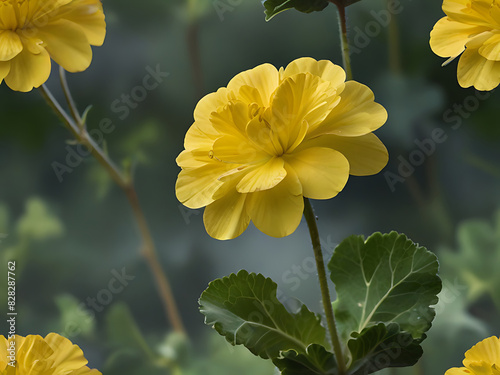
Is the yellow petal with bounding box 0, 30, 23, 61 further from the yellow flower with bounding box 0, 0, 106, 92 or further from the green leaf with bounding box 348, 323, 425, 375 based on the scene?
the green leaf with bounding box 348, 323, 425, 375

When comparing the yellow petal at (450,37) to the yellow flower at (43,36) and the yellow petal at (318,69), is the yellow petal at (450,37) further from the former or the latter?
the yellow flower at (43,36)

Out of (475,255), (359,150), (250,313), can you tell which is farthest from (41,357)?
(475,255)

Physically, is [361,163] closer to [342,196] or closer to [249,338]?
[249,338]

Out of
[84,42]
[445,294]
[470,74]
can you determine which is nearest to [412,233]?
[445,294]

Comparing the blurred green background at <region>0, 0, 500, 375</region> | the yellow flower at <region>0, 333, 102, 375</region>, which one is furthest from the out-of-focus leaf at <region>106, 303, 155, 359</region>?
the yellow flower at <region>0, 333, 102, 375</region>

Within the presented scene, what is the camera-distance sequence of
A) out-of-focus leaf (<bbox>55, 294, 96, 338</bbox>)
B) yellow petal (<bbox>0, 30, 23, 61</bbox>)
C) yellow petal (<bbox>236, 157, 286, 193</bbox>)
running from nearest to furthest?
yellow petal (<bbox>236, 157, 286, 193</bbox>) < yellow petal (<bbox>0, 30, 23, 61</bbox>) < out-of-focus leaf (<bbox>55, 294, 96, 338</bbox>)

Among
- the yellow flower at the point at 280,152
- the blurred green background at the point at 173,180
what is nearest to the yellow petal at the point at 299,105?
the yellow flower at the point at 280,152

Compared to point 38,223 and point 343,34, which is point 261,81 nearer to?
point 343,34
